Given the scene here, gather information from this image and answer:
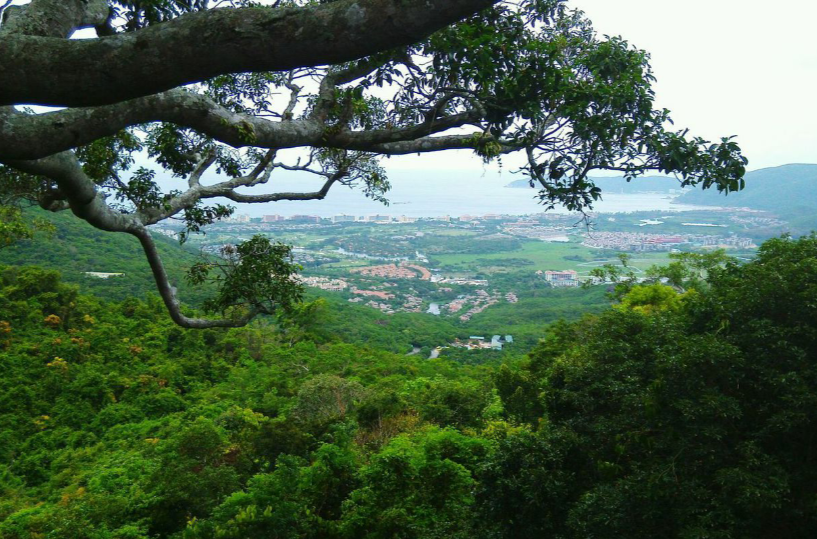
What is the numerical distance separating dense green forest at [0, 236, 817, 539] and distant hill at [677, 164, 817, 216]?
137 feet

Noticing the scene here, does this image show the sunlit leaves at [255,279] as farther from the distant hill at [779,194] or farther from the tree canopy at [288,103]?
the distant hill at [779,194]

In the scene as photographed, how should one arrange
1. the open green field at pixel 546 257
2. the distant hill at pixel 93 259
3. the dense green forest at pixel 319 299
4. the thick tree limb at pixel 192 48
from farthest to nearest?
the open green field at pixel 546 257, the dense green forest at pixel 319 299, the distant hill at pixel 93 259, the thick tree limb at pixel 192 48

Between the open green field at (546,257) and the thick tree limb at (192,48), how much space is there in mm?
44721

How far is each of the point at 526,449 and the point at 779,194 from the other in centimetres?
6372

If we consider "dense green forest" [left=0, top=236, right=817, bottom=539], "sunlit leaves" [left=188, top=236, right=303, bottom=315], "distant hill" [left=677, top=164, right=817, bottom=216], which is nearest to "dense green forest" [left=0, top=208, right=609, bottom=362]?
"dense green forest" [left=0, top=236, right=817, bottom=539]

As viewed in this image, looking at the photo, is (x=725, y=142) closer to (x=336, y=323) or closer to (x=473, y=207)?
(x=336, y=323)

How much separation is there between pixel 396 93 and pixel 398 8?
219 cm

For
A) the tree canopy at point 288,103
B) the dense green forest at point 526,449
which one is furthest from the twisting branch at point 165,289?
the dense green forest at point 526,449

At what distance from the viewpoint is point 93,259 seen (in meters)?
27.8

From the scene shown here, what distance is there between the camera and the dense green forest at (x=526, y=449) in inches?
167

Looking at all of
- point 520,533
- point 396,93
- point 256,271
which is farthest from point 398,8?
point 520,533

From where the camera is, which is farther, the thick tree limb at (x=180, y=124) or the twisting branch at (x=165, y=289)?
the twisting branch at (x=165, y=289)

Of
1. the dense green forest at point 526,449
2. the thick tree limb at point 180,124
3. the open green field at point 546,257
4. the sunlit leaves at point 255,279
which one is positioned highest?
the thick tree limb at point 180,124

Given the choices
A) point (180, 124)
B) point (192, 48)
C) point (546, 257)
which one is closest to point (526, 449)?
point (180, 124)
